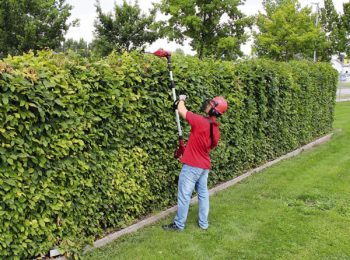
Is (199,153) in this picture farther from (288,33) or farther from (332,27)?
(332,27)

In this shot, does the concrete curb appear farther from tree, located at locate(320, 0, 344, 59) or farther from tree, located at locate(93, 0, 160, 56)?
tree, located at locate(320, 0, 344, 59)

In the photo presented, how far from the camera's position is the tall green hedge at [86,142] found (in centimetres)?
405

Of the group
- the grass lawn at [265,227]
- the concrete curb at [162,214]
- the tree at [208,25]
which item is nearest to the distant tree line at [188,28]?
the tree at [208,25]

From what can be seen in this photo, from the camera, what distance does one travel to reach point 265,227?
19.4ft

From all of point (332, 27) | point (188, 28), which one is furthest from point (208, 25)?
point (332, 27)

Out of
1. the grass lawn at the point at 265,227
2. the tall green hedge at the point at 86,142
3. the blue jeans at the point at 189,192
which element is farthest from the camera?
the blue jeans at the point at 189,192

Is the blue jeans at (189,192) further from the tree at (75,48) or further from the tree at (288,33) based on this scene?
the tree at (288,33)

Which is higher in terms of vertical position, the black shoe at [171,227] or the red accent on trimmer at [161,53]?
the red accent on trimmer at [161,53]

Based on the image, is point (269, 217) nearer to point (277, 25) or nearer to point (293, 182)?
point (293, 182)

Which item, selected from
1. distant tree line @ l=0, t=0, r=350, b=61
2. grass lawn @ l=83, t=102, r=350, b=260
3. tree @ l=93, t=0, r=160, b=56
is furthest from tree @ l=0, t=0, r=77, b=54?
grass lawn @ l=83, t=102, r=350, b=260

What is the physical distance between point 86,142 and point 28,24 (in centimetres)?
2167

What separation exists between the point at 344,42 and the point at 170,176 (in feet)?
99.6

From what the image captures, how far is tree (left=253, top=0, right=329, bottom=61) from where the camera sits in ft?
89.1

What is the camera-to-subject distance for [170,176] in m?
6.40
